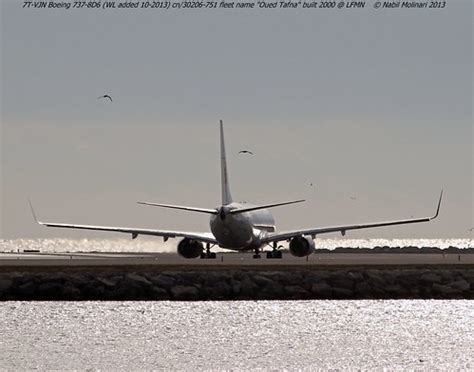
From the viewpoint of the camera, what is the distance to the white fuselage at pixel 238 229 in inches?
4769

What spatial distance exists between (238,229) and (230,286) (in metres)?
43.0

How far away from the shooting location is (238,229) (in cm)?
12219

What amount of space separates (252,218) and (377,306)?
45.0 m

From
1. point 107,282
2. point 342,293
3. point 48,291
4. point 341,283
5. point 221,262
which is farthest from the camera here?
point 221,262

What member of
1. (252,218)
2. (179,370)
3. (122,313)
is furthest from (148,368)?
(252,218)

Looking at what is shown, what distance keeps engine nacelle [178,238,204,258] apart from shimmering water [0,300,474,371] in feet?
139

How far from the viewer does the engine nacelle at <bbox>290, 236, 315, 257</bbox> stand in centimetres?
12531

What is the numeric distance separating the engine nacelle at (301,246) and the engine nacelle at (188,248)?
8.71m

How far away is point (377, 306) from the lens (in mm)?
81312

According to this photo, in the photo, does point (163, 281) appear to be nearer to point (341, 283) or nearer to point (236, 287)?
point (236, 287)

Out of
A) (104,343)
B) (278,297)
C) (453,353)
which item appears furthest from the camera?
(278,297)

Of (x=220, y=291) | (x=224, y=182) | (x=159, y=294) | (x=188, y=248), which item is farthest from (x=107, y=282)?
(x=224, y=182)

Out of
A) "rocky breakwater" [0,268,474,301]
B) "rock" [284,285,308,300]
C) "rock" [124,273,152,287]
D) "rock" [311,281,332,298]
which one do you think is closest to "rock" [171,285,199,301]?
"rocky breakwater" [0,268,474,301]

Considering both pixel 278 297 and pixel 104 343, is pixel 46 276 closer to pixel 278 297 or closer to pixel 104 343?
pixel 278 297
